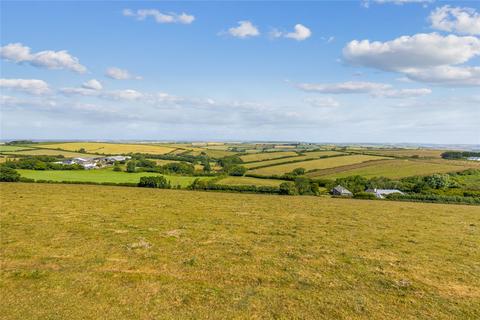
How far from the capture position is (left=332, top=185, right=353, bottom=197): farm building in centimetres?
5812

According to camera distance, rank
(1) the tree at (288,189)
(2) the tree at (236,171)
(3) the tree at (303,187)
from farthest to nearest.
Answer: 1. (2) the tree at (236,171)
2. (3) the tree at (303,187)
3. (1) the tree at (288,189)

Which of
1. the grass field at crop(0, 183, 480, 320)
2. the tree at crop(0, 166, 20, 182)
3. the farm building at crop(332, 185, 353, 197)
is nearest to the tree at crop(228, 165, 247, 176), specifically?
the farm building at crop(332, 185, 353, 197)

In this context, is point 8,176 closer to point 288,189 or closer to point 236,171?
point 236,171

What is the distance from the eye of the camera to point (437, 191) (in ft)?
180

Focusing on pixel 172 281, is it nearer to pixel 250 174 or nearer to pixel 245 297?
pixel 245 297

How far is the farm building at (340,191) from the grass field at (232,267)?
1088 inches

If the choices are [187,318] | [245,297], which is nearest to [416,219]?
[245,297]

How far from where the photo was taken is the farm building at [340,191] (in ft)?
191

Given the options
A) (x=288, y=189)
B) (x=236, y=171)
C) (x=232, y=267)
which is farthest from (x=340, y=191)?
(x=232, y=267)

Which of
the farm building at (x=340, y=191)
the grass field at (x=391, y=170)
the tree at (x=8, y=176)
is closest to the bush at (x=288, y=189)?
the farm building at (x=340, y=191)

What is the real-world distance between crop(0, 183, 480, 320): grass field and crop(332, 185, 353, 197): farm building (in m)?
27.6

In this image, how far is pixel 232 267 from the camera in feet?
54.6

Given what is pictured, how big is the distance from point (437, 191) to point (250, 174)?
43.4 metres

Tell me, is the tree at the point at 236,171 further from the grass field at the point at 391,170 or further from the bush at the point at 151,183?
the bush at the point at 151,183
